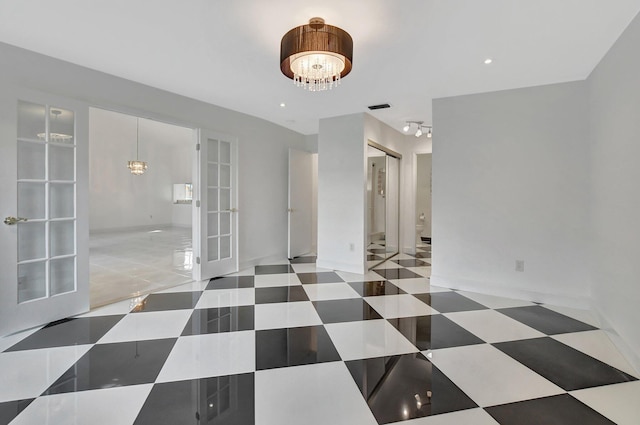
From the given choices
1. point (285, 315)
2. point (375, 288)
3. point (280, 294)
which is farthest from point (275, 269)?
point (285, 315)

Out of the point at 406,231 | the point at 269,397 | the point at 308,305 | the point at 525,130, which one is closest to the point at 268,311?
the point at 308,305

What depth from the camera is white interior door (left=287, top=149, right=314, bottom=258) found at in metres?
5.39

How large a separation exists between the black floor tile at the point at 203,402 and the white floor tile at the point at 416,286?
2.38 m

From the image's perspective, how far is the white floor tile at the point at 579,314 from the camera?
8.85ft

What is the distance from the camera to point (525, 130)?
3.26 m

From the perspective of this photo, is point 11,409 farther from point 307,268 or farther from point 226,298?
point 307,268

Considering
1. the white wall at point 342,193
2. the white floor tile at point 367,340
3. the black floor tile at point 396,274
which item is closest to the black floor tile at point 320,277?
the white wall at point 342,193

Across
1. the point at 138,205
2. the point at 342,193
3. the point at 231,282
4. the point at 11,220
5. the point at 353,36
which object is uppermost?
the point at 353,36

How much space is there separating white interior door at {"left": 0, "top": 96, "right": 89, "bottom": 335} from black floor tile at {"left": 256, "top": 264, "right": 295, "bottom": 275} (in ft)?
7.06

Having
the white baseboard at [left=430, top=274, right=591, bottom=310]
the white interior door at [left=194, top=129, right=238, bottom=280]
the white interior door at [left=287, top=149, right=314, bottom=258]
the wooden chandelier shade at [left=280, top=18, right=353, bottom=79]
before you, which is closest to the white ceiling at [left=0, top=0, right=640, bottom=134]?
the wooden chandelier shade at [left=280, top=18, right=353, bottom=79]

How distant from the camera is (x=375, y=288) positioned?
3668 mm

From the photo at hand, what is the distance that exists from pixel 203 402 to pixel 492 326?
2390 millimetres

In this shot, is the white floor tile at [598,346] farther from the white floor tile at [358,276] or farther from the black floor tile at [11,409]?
the black floor tile at [11,409]

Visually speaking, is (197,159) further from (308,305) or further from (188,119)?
(308,305)
